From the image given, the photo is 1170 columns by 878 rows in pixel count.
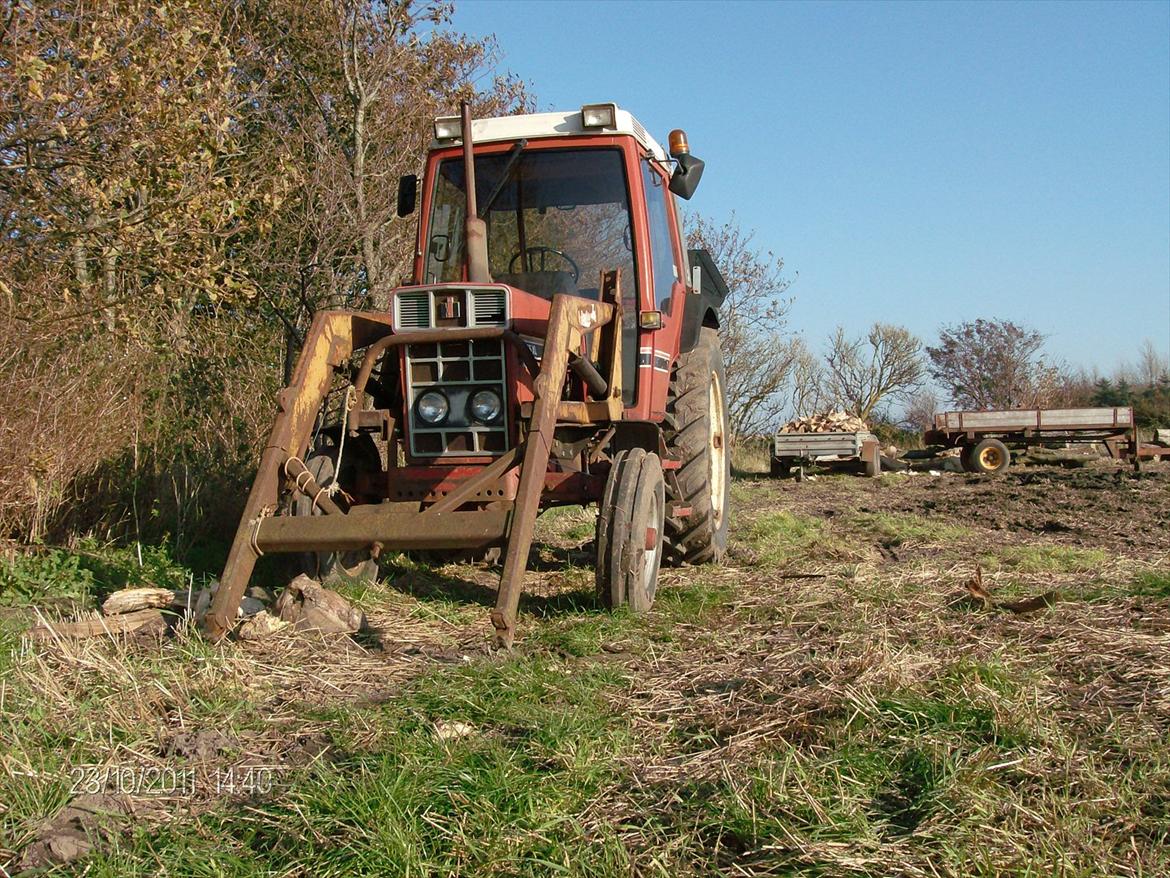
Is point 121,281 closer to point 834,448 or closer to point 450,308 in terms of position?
point 450,308

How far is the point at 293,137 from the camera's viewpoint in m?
12.3

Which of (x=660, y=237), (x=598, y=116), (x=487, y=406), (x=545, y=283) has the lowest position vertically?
(x=487, y=406)

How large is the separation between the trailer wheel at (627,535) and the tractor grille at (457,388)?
0.67m

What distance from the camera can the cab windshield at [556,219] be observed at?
590 centimetres

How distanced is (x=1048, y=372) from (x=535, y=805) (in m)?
32.1

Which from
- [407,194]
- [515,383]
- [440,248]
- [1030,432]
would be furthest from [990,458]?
[515,383]

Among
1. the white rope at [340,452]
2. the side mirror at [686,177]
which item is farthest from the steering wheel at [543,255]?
the white rope at [340,452]

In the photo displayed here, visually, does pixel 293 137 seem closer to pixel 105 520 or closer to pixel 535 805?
pixel 105 520

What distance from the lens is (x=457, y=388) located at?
17.3ft

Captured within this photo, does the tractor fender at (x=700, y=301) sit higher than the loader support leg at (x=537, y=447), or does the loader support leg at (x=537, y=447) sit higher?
the tractor fender at (x=700, y=301)

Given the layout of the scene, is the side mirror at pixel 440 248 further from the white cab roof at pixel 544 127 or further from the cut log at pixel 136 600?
the cut log at pixel 136 600

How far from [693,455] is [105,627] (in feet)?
10.9

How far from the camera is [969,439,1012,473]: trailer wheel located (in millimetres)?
17344

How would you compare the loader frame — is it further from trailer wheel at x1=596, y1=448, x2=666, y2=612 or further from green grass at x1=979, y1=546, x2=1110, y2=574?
green grass at x1=979, y1=546, x2=1110, y2=574
